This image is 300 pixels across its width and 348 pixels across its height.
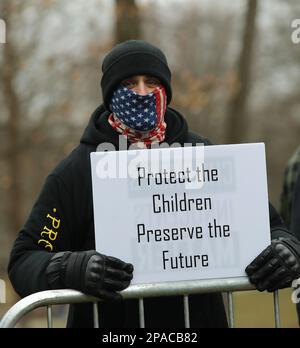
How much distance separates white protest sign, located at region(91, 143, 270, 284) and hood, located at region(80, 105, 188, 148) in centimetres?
37

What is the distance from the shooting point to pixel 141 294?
3.24m

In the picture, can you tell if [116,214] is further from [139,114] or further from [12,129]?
[12,129]

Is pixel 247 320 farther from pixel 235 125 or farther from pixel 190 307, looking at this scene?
pixel 190 307

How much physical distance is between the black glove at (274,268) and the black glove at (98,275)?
49 cm

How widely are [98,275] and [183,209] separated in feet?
1.44

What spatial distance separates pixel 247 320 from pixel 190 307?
1369 cm

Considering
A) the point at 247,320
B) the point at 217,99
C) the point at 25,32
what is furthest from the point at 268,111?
the point at 25,32

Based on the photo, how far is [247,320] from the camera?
1691 cm

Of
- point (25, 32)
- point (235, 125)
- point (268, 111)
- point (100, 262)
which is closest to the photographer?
point (100, 262)

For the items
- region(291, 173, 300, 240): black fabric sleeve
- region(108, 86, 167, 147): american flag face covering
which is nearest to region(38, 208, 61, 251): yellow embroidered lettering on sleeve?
region(108, 86, 167, 147): american flag face covering

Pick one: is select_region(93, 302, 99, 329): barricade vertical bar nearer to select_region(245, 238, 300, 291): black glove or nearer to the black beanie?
select_region(245, 238, 300, 291): black glove

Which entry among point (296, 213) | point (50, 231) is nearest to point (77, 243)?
point (50, 231)

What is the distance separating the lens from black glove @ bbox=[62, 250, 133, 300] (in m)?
3.17

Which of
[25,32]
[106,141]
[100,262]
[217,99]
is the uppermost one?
[217,99]
